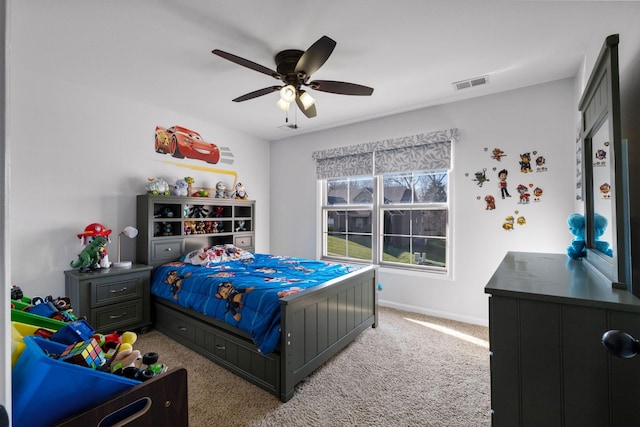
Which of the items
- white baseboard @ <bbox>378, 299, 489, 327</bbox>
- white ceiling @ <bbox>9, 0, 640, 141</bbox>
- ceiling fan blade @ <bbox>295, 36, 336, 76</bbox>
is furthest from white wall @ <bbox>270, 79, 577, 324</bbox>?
ceiling fan blade @ <bbox>295, 36, 336, 76</bbox>

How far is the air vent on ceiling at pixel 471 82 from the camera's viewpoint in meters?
2.78

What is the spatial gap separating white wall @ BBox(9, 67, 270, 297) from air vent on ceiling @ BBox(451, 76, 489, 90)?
3.32 metres

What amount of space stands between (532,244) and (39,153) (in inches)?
190

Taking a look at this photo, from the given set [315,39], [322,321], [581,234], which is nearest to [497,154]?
[581,234]

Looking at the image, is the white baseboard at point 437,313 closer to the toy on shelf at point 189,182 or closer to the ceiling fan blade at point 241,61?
the toy on shelf at point 189,182

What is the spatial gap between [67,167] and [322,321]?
2.88m

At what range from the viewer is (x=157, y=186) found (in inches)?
130

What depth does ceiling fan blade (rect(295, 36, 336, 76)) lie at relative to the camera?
1683 millimetres

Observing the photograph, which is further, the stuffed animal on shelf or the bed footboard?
the stuffed animal on shelf

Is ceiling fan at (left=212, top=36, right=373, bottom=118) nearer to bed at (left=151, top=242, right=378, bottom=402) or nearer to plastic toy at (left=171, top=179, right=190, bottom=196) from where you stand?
bed at (left=151, top=242, right=378, bottom=402)

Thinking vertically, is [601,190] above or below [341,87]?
below

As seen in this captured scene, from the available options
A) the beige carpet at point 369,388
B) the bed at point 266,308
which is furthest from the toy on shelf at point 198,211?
the beige carpet at point 369,388

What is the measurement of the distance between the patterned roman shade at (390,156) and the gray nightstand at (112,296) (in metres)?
2.65

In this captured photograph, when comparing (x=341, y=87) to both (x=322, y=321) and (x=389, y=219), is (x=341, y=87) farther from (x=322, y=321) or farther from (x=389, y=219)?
(x=389, y=219)
